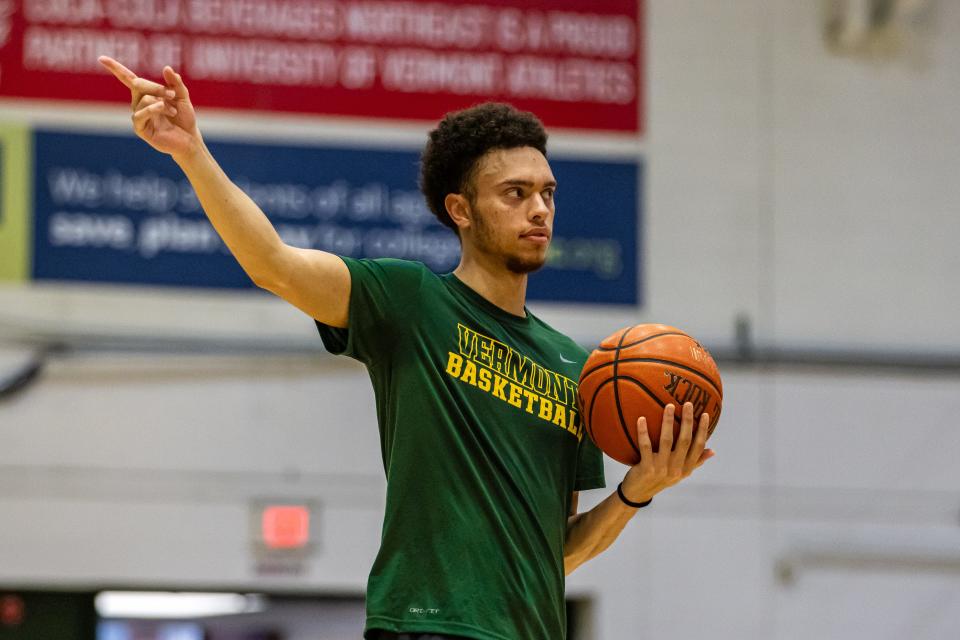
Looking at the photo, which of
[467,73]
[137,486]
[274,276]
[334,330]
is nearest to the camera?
[274,276]

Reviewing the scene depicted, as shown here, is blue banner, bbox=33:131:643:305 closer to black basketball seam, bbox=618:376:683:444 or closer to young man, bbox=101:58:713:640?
young man, bbox=101:58:713:640

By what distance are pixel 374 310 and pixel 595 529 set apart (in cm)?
85

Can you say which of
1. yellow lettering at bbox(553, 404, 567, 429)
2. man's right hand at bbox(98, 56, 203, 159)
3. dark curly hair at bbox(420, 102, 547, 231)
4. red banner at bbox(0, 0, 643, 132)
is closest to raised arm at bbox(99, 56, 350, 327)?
man's right hand at bbox(98, 56, 203, 159)

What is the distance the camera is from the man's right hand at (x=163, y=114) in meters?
2.77

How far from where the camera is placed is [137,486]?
7914 mm

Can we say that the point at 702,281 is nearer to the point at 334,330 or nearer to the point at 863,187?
the point at 863,187

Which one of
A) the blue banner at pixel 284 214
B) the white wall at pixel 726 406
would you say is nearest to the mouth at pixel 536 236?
the blue banner at pixel 284 214

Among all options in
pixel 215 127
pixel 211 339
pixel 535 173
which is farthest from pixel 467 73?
pixel 535 173

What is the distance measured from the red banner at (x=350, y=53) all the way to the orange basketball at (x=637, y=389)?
5228 mm

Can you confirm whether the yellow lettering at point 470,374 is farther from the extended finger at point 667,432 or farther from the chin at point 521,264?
the extended finger at point 667,432

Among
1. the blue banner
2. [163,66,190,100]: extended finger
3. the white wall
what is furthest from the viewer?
the blue banner

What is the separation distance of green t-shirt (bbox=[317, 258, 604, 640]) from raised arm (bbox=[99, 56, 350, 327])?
210mm

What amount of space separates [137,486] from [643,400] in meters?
5.31

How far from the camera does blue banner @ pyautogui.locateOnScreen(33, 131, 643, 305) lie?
8.04 m
